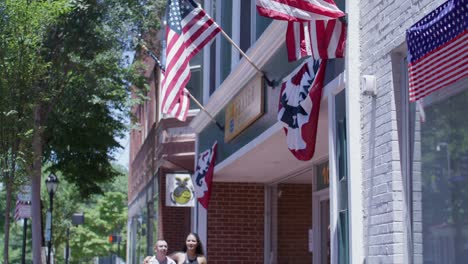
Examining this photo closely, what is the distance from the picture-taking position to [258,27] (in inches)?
508

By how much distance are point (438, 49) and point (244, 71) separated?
6696 mm

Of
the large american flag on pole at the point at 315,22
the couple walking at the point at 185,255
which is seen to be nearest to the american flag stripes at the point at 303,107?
the large american flag on pole at the point at 315,22

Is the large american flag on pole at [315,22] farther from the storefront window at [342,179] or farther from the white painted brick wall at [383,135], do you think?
the storefront window at [342,179]

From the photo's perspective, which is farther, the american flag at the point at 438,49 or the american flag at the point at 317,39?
the american flag at the point at 317,39

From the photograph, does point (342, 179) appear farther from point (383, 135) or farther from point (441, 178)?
point (441, 178)

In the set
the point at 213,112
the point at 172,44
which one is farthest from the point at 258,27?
the point at 213,112

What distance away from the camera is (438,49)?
6.77 metres

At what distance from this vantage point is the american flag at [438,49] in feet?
21.2

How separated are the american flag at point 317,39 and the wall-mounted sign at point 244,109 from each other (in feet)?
9.10

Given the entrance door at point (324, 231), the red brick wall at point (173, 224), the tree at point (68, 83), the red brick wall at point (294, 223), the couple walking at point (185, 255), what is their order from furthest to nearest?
the red brick wall at point (173, 224) → the red brick wall at point (294, 223) → the entrance door at point (324, 231) → the tree at point (68, 83) → the couple walking at point (185, 255)

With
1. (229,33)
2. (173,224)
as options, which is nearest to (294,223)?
(229,33)

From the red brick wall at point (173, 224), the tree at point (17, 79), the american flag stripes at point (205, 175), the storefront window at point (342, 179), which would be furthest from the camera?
the red brick wall at point (173, 224)

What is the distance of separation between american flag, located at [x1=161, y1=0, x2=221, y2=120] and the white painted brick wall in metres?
4.59

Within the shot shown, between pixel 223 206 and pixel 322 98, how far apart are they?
7774mm
